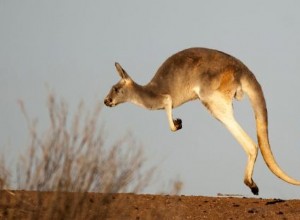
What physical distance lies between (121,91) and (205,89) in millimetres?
1312

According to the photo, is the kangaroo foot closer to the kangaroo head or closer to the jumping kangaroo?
the jumping kangaroo

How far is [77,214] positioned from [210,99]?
4.97 metres

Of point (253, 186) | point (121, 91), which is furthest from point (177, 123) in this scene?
point (253, 186)

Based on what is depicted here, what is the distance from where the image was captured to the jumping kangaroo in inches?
428

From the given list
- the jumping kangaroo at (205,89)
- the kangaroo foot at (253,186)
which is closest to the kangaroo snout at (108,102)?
the jumping kangaroo at (205,89)

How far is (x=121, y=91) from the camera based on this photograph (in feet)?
37.1

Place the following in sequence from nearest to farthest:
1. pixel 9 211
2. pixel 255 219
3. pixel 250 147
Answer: pixel 9 211
pixel 255 219
pixel 250 147

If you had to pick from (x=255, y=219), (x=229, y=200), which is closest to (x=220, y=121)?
(x=229, y=200)

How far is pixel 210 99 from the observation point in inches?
429

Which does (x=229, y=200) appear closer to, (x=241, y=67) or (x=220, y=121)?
(x=220, y=121)

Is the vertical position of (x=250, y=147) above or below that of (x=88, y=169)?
below

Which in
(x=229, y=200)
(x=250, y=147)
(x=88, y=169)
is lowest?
(x=229, y=200)

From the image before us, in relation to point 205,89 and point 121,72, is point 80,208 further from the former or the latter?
point 121,72

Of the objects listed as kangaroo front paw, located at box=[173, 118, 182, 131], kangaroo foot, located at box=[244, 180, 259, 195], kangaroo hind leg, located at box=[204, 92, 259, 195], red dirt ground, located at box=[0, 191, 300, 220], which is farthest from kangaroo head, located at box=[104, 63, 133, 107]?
kangaroo foot, located at box=[244, 180, 259, 195]
